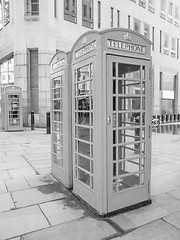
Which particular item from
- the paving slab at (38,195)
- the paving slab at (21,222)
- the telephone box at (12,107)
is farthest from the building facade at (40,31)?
the paving slab at (21,222)

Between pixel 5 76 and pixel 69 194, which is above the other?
pixel 5 76

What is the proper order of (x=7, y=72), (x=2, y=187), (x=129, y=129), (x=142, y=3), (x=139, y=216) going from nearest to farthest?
1. (x=139, y=216)
2. (x=129, y=129)
3. (x=2, y=187)
4. (x=7, y=72)
5. (x=142, y=3)

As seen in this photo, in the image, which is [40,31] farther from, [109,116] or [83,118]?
[109,116]

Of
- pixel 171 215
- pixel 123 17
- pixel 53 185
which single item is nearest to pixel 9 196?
pixel 53 185

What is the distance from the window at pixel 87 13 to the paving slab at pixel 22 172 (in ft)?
49.3

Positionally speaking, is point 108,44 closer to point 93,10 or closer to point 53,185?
point 53,185

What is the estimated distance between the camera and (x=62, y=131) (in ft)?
15.2

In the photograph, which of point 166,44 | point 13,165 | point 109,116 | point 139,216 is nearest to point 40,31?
point 13,165

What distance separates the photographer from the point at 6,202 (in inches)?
150

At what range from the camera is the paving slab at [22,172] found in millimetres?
5273

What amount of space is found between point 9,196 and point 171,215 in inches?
106

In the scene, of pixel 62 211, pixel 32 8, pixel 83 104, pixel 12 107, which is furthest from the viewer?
pixel 32 8

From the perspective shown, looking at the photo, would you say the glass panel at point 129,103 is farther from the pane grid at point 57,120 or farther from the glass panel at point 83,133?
the pane grid at point 57,120

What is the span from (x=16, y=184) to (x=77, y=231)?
2.22 metres
